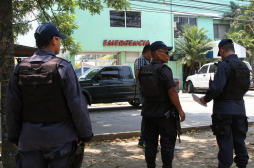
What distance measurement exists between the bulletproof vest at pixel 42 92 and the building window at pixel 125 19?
58.9 ft

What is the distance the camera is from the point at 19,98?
7.18 ft

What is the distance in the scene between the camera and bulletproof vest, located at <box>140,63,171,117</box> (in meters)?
3.37

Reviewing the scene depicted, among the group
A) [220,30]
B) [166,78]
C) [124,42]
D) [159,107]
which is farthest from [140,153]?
[220,30]

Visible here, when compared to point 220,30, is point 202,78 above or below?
below

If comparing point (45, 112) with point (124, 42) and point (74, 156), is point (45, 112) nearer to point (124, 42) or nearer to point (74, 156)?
point (74, 156)

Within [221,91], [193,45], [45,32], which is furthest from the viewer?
[193,45]

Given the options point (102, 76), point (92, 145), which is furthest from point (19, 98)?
point (102, 76)

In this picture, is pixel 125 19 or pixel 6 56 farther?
pixel 125 19

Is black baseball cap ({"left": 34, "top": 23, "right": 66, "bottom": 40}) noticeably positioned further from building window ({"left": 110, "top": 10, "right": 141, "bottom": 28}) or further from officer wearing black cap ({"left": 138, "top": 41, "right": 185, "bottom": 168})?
building window ({"left": 110, "top": 10, "right": 141, "bottom": 28})

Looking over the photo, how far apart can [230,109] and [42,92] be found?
7.85ft

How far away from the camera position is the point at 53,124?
214 cm

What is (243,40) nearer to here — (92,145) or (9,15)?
(92,145)

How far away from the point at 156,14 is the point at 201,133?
51.9 ft

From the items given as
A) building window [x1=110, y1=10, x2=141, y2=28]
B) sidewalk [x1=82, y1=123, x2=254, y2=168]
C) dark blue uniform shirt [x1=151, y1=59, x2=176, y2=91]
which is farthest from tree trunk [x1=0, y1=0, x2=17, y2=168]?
building window [x1=110, y1=10, x2=141, y2=28]
